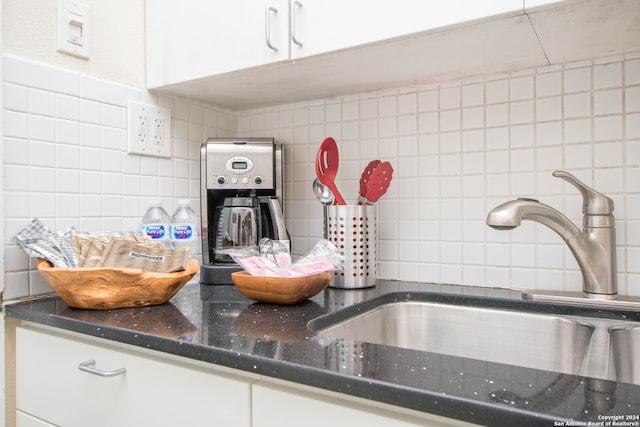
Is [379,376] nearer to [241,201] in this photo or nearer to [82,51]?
[241,201]

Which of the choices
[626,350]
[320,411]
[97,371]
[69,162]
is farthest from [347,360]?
[69,162]

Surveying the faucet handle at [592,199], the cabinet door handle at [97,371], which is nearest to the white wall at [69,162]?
the cabinet door handle at [97,371]

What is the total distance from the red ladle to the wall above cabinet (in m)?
0.16

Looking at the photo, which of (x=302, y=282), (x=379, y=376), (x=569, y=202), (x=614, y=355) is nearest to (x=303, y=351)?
(x=379, y=376)

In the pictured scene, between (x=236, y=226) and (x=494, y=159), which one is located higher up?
(x=494, y=159)

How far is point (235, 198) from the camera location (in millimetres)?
1158

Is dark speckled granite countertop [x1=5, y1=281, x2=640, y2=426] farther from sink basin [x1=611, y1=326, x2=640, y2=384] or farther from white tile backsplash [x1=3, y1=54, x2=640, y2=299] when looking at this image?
white tile backsplash [x1=3, y1=54, x2=640, y2=299]

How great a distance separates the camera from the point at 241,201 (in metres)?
1.15

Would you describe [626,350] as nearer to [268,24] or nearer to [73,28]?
[268,24]

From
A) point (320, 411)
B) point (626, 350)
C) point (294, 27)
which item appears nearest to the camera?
point (320, 411)

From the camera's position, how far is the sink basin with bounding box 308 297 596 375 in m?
0.83

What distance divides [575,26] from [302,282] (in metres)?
0.67

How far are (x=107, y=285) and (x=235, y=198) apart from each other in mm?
416

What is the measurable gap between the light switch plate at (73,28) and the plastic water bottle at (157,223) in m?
0.39
